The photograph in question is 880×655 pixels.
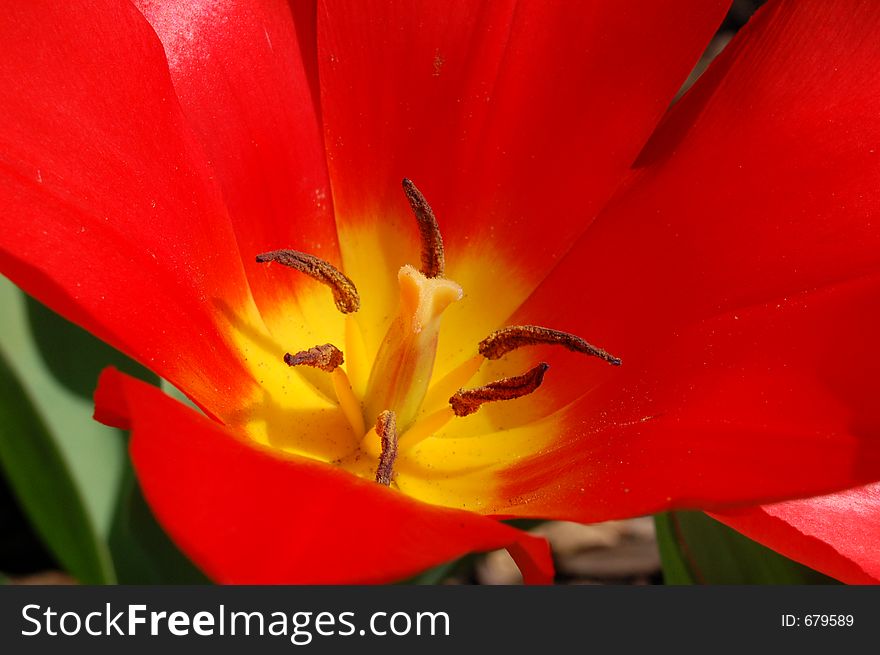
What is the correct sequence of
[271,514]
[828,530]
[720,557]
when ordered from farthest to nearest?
1. [720,557]
2. [828,530]
3. [271,514]

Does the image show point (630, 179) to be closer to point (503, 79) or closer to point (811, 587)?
point (503, 79)

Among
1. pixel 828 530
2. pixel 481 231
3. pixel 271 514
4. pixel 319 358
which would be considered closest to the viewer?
pixel 271 514

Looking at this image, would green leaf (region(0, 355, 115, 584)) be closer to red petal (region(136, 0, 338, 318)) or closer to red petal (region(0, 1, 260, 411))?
red petal (region(0, 1, 260, 411))

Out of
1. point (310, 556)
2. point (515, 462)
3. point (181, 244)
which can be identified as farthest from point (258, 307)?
point (310, 556)

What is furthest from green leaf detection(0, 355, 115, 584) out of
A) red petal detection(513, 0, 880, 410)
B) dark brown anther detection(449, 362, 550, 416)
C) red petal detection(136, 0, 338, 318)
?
red petal detection(513, 0, 880, 410)

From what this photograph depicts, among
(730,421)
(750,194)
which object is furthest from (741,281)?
(730,421)

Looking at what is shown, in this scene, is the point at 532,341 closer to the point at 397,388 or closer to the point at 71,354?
the point at 397,388
